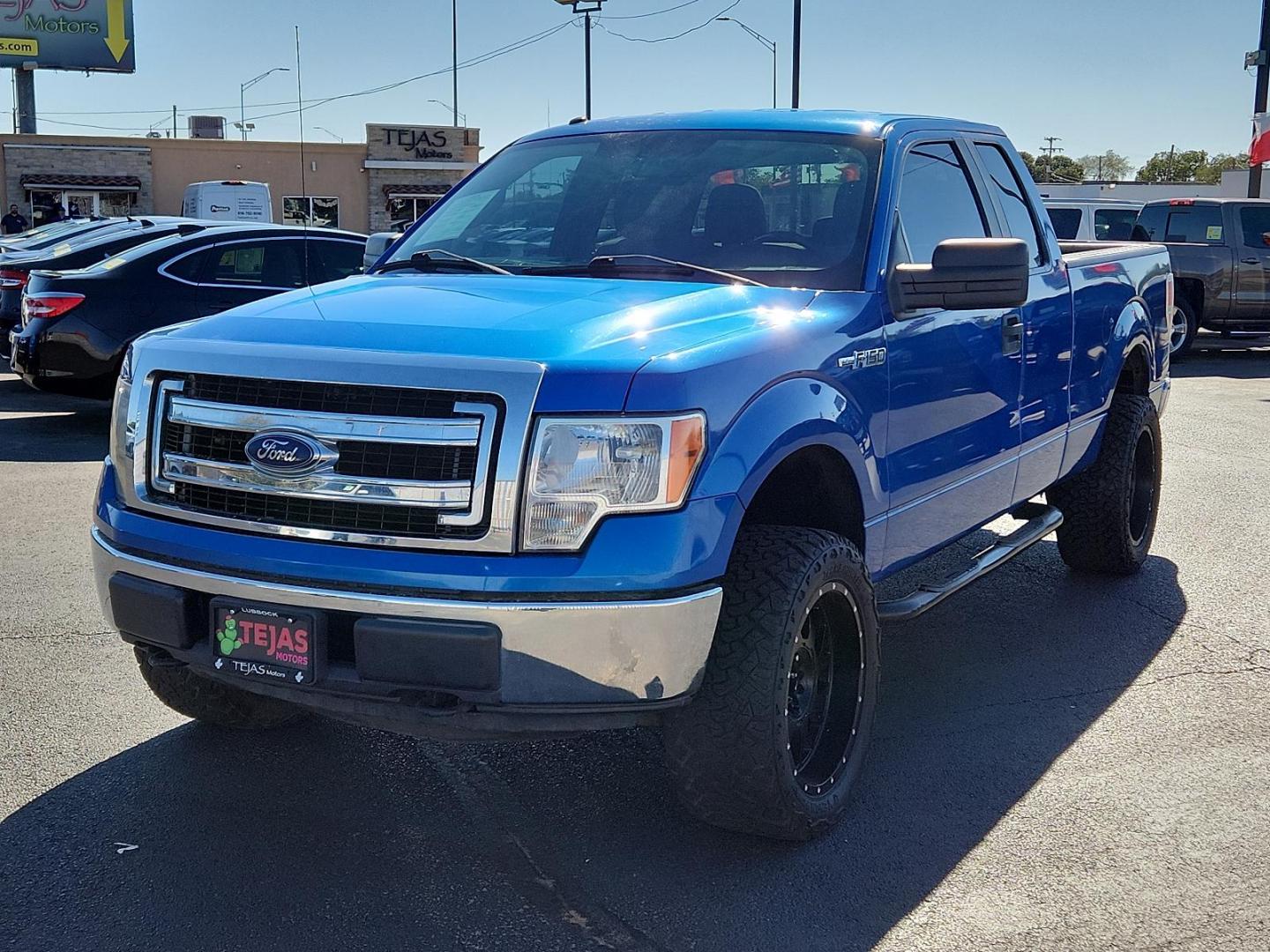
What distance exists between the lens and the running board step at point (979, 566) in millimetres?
4254

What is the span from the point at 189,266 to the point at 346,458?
826 centimetres

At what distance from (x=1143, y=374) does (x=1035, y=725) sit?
2.64 meters

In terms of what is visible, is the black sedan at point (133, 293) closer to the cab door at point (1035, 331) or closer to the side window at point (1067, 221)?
the cab door at point (1035, 331)

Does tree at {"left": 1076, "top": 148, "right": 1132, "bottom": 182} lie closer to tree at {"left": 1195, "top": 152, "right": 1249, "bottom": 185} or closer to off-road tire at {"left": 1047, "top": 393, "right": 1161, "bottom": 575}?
tree at {"left": 1195, "top": 152, "right": 1249, "bottom": 185}

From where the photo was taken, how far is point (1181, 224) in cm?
1758

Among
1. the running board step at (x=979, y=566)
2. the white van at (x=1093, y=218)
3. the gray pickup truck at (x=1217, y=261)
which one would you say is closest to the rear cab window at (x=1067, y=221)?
the white van at (x=1093, y=218)

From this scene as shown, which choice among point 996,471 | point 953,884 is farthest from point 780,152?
point 953,884

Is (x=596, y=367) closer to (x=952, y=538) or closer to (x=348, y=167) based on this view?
(x=952, y=538)

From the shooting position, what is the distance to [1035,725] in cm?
457

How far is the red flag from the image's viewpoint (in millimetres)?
25234

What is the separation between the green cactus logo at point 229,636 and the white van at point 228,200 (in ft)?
102

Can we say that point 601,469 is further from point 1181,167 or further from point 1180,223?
point 1181,167

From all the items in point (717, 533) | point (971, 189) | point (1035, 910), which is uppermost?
point (971, 189)

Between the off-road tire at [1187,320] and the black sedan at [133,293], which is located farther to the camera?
the off-road tire at [1187,320]
